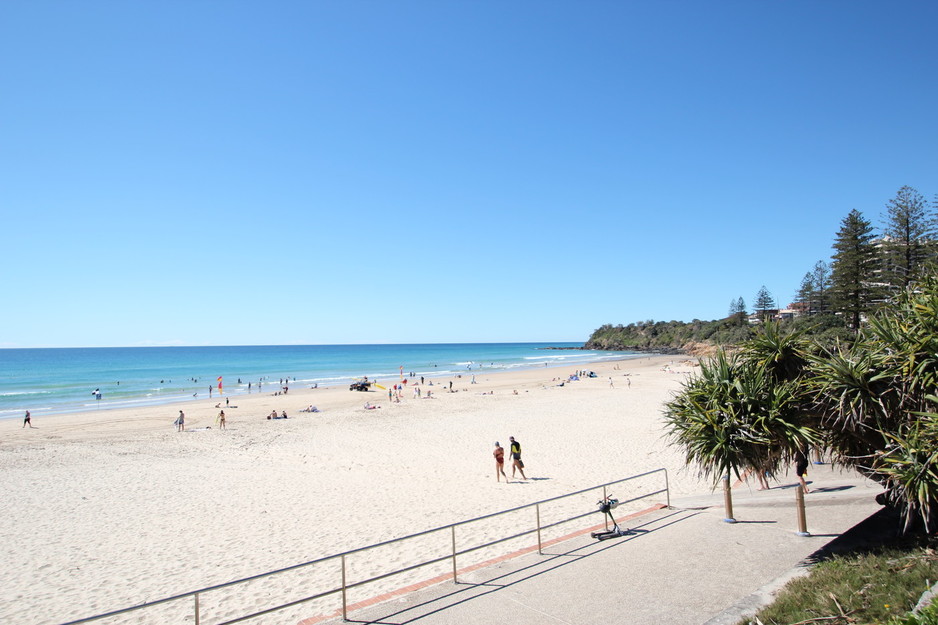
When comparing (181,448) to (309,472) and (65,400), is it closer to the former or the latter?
(309,472)

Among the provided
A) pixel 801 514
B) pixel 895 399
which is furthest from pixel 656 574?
pixel 895 399

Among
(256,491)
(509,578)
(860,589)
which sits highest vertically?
(860,589)

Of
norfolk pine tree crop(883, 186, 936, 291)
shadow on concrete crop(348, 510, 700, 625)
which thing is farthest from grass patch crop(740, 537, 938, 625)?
norfolk pine tree crop(883, 186, 936, 291)

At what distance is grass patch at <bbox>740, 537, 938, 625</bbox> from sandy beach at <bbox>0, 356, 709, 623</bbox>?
16.2 feet

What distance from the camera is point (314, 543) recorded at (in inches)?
417

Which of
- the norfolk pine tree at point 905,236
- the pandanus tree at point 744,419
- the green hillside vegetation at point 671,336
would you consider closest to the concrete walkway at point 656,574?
the pandanus tree at point 744,419

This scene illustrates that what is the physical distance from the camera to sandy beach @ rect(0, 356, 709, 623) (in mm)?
8922

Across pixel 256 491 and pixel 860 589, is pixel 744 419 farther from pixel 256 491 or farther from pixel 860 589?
pixel 256 491

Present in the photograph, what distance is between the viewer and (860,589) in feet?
18.0

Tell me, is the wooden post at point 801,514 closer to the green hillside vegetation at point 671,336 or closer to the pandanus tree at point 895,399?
the pandanus tree at point 895,399

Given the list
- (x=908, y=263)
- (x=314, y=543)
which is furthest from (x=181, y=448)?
(x=908, y=263)

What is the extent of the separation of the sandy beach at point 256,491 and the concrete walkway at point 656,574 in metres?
1.89

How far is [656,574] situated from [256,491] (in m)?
11.7

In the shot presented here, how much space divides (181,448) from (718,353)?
2208 cm
